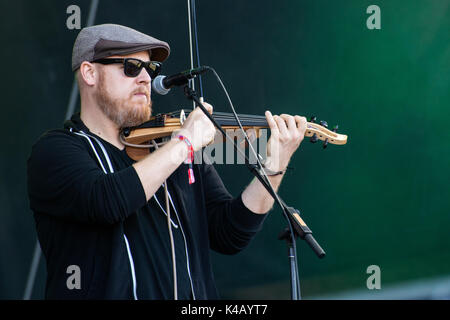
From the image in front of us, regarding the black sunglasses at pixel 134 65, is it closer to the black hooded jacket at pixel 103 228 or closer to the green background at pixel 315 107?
the black hooded jacket at pixel 103 228

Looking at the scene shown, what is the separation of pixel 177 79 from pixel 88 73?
501mm

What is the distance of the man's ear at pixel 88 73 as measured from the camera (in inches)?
73.4

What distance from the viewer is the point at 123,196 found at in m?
1.52

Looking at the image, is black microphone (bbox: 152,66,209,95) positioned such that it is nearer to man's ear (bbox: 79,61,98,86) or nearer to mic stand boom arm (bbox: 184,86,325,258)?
mic stand boom arm (bbox: 184,86,325,258)

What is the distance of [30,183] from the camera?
1677 millimetres

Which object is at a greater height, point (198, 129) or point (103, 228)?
point (198, 129)

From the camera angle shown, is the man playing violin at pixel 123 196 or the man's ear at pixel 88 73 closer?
the man playing violin at pixel 123 196
